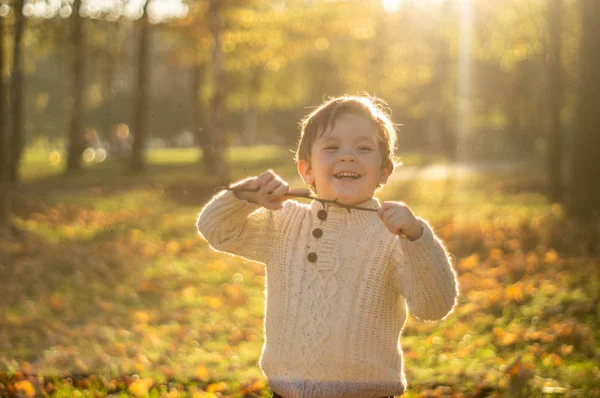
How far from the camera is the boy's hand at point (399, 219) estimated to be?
2.55m

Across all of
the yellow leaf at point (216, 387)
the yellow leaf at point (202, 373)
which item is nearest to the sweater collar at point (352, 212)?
the yellow leaf at point (216, 387)

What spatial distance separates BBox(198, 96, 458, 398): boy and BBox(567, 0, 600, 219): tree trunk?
9276 millimetres

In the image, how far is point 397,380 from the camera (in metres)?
2.88

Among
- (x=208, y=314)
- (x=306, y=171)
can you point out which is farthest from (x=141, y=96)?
(x=306, y=171)

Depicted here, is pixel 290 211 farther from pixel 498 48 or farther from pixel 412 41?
pixel 412 41

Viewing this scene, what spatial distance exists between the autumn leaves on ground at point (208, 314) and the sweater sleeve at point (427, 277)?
95.2 inches

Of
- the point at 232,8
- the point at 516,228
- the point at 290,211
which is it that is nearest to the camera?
the point at 290,211

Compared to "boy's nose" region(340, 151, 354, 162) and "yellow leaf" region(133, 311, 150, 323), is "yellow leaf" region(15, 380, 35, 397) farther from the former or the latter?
"boy's nose" region(340, 151, 354, 162)

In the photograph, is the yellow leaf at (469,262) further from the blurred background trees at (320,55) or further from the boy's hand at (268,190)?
A: the boy's hand at (268,190)

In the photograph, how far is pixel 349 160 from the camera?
279 centimetres

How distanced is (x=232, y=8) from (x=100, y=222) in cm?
800

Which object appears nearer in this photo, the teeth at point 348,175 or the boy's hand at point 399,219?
the boy's hand at point 399,219

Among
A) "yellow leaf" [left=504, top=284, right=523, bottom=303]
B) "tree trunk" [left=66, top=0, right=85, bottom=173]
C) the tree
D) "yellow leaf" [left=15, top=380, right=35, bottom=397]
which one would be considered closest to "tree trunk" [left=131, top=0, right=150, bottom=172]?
"tree trunk" [left=66, top=0, right=85, bottom=173]

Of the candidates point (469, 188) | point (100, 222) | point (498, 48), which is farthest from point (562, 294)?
point (469, 188)
